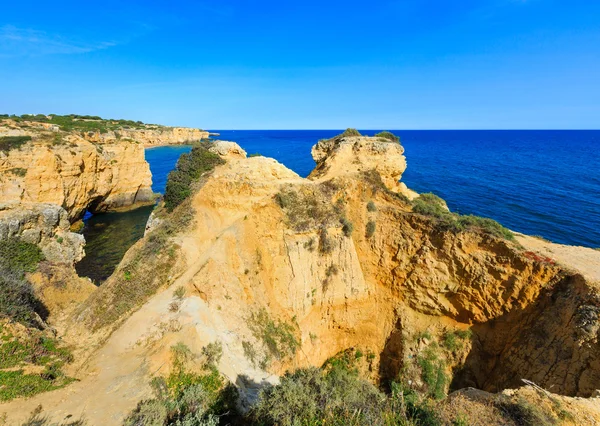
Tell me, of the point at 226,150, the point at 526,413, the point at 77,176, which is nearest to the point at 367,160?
the point at 226,150

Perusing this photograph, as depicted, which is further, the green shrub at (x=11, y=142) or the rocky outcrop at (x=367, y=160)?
the green shrub at (x=11, y=142)

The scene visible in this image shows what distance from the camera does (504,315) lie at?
18.9m

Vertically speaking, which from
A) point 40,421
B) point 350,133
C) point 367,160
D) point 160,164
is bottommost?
point 40,421

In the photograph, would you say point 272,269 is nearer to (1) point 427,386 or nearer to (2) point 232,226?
(2) point 232,226

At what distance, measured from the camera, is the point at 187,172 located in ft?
82.0

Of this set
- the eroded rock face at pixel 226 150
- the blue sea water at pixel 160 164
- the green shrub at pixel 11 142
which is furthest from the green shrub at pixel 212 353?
the blue sea water at pixel 160 164

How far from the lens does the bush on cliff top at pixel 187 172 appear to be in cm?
2342

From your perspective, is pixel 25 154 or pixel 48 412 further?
pixel 25 154

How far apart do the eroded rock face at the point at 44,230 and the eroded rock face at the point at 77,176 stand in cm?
361

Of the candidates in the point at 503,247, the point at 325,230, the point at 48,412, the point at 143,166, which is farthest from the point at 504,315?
the point at 143,166

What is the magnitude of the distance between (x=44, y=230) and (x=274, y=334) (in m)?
21.0

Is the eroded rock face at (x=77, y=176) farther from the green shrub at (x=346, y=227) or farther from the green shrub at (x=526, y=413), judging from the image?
the green shrub at (x=526, y=413)

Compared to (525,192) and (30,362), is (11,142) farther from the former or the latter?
(525,192)

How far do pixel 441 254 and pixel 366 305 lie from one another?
7115mm
